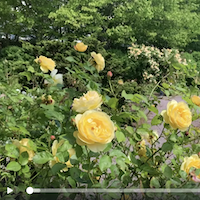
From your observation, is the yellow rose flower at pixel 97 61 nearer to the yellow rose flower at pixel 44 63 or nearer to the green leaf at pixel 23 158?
the yellow rose flower at pixel 44 63

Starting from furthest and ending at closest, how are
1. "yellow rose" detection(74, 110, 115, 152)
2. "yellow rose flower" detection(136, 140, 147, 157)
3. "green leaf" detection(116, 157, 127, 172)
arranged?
1. "yellow rose flower" detection(136, 140, 147, 157)
2. "green leaf" detection(116, 157, 127, 172)
3. "yellow rose" detection(74, 110, 115, 152)

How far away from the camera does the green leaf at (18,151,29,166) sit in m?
0.54

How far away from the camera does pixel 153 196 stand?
595 mm

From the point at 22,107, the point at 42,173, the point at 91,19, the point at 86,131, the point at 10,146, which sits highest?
the point at 86,131

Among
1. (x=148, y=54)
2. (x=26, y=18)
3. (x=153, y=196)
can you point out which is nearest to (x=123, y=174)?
(x=153, y=196)

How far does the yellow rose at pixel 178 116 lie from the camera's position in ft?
1.90

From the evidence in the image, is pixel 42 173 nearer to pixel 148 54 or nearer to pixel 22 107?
pixel 22 107

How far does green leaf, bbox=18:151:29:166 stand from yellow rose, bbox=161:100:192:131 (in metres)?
0.36

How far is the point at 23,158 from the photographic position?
542mm

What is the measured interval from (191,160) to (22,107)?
69cm

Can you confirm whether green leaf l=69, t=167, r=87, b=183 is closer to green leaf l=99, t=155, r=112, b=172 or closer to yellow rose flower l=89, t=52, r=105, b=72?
green leaf l=99, t=155, r=112, b=172

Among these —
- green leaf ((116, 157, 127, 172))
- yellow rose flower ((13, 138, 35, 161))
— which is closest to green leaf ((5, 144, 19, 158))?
yellow rose flower ((13, 138, 35, 161))

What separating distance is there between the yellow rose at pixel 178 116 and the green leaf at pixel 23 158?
1.18 ft

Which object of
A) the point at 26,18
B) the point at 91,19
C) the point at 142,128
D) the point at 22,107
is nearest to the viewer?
the point at 142,128
